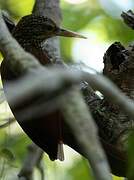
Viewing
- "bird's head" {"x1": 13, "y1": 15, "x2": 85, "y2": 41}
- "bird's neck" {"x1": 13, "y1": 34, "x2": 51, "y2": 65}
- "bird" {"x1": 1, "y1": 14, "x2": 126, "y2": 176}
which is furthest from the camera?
"bird's head" {"x1": 13, "y1": 15, "x2": 85, "y2": 41}

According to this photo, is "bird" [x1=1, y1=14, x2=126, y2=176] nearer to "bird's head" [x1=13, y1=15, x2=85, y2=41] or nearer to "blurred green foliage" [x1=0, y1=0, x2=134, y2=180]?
"bird's head" [x1=13, y1=15, x2=85, y2=41]

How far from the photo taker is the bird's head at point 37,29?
308 cm

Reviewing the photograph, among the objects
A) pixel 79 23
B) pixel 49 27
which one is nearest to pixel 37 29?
pixel 49 27

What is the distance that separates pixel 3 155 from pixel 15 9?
57.4 inches

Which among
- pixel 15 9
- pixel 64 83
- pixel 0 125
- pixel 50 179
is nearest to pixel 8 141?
pixel 0 125

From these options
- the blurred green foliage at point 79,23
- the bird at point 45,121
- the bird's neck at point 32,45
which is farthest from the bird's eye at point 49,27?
the blurred green foliage at point 79,23

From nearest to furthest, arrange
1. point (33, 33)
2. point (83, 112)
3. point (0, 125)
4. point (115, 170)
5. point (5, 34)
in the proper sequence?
point (83, 112), point (5, 34), point (115, 170), point (0, 125), point (33, 33)

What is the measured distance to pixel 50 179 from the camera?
3.46 meters

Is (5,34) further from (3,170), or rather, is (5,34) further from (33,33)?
(33,33)

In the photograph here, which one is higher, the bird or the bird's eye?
Answer: the bird's eye

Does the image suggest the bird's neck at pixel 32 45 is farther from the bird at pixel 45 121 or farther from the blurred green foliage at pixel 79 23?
the blurred green foliage at pixel 79 23

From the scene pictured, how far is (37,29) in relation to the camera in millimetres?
3141

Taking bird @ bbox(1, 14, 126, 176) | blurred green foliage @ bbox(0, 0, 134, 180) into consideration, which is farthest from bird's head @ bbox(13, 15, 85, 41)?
blurred green foliage @ bbox(0, 0, 134, 180)

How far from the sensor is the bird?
2482mm
